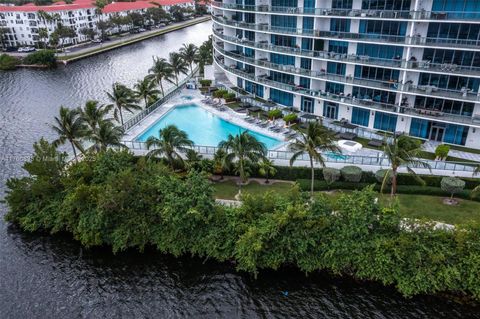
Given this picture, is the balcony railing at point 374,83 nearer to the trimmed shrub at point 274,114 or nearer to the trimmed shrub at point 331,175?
the trimmed shrub at point 274,114

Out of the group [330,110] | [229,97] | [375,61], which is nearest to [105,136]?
[229,97]

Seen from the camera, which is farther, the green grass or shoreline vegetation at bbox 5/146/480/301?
the green grass

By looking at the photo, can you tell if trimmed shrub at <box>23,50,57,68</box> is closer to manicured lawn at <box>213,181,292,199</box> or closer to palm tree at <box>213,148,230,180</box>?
palm tree at <box>213,148,230,180</box>

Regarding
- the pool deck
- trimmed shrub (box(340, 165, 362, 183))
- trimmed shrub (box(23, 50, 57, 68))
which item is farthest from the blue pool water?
trimmed shrub (box(23, 50, 57, 68))

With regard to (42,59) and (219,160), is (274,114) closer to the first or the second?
(219,160)

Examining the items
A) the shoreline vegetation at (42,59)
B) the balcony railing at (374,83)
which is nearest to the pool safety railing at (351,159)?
the balcony railing at (374,83)

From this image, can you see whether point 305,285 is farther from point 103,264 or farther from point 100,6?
point 100,6
